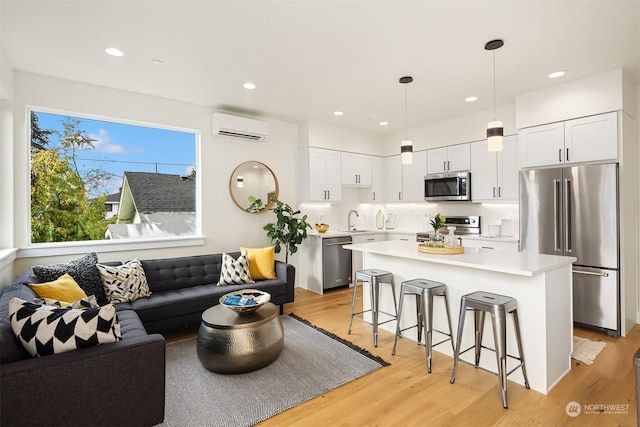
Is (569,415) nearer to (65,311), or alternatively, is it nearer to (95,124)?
(65,311)

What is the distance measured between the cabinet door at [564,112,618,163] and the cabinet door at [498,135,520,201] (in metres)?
0.86

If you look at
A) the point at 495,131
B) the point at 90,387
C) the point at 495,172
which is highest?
the point at 495,131

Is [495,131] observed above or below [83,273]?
above

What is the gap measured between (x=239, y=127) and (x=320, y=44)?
214 centimetres

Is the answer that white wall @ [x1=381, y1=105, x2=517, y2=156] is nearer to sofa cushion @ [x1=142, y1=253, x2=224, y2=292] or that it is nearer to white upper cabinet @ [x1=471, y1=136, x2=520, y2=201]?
white upper cabinet @ [x1=471, y1=136, x2=520, y2=201]

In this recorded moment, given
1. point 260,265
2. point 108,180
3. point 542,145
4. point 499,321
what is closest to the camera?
point 499,321

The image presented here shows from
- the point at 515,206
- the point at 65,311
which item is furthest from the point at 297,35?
the point at 515,206

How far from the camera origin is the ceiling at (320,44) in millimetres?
2352

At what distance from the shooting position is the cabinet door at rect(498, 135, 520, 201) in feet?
14.9

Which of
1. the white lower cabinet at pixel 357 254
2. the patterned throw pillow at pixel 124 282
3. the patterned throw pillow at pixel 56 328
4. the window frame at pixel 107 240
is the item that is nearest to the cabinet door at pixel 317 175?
the white lower cabinet at pixel 357 254

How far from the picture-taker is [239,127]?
4.61 m

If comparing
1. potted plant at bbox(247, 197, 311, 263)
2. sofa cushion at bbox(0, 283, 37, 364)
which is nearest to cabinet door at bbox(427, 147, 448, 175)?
potted plant at bbox(247, 197, 311, 263)

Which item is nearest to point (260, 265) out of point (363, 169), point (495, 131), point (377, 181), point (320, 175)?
point (320, 175)

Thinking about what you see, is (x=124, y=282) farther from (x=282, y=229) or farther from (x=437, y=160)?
(x=437, y=160)
